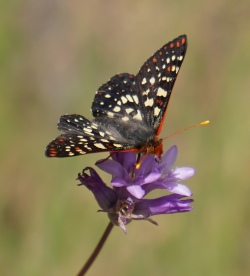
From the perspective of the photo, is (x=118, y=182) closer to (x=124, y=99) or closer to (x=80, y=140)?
(x=80, y=140)

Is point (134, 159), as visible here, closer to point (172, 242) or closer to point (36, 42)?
point (172, 242)

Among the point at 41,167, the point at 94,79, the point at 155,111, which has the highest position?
the point at 94,79

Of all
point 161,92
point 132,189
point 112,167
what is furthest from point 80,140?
point 161,92

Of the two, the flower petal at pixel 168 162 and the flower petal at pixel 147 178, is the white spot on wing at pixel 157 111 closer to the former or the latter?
the flower petal at pixel 168 162

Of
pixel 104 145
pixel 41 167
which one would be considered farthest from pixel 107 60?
pixel 104 145

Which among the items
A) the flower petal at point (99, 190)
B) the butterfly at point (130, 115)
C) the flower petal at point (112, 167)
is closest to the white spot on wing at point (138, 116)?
the butterfly at point (130, 115)

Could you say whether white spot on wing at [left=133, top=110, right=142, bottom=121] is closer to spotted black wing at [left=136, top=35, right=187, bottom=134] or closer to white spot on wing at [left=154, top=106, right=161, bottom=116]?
spotted black wing at [left=136, top=35, right=187, bottom=134]
